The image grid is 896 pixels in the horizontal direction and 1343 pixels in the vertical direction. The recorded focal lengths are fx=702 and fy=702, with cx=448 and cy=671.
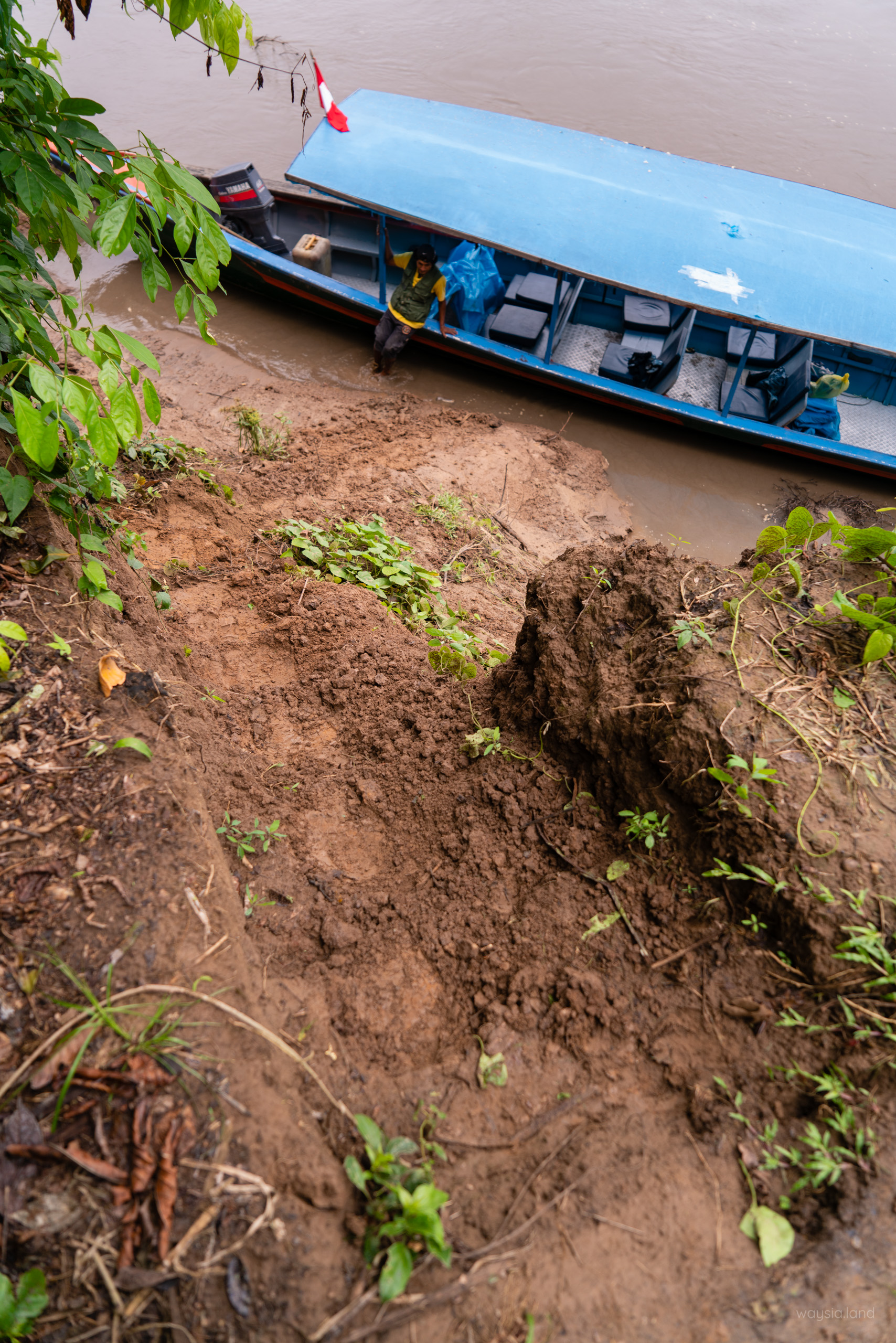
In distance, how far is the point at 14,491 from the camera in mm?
2473

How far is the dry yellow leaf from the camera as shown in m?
2.55

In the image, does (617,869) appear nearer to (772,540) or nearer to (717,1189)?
(717,1189)

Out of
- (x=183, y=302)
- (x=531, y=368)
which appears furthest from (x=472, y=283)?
(x=183, y=302)

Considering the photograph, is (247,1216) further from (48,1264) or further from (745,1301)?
(745,1301)

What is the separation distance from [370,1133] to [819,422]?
7.98 metres

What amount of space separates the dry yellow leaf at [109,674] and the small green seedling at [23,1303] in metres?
1.63

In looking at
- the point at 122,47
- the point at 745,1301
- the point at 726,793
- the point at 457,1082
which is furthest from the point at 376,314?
the point at 122,47

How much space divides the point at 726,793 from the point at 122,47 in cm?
1775

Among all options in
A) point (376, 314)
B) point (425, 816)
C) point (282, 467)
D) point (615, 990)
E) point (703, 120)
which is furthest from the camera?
point (703, 120)

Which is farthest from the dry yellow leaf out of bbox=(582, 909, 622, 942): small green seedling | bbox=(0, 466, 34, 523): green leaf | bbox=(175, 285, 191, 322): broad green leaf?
bbox=(582, 909, 622, 942): small green seedling

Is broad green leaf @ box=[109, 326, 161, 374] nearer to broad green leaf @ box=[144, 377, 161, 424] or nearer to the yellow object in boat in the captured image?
broad green leaf @ box=[144, 377, 161, 424]

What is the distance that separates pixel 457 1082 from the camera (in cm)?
205

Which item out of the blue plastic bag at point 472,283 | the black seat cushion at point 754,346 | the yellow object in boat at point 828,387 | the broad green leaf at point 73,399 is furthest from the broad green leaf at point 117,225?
the black seat cushion at point 754,346

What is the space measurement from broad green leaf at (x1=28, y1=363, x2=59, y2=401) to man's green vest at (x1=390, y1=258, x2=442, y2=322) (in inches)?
263
